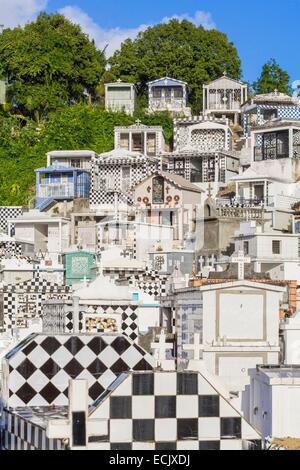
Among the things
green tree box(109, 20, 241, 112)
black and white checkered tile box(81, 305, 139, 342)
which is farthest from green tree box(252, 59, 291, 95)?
black and white checkered tile box(81, 305, 139, 342)

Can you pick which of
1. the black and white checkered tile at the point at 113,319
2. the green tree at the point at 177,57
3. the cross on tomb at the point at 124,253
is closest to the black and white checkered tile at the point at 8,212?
the cross on tomb at the point at 124,253

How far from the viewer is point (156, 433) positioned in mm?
11312

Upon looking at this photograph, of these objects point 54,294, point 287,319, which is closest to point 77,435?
point 287,319

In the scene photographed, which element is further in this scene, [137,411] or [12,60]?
[12,60]

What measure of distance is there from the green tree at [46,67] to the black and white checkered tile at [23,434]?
52.0 meters

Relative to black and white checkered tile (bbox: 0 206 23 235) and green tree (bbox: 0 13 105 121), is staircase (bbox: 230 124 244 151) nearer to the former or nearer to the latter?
green tree (bbox: 0 13 105 121)

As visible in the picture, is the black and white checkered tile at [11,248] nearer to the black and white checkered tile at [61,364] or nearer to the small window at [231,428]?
the black and white checkered tile at [61,364]

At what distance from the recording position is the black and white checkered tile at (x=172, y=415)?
11.2m

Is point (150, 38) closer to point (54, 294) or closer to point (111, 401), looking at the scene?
point (54, 294)

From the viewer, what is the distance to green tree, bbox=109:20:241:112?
67625mm

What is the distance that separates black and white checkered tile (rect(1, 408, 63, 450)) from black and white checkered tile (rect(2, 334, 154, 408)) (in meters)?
0.83

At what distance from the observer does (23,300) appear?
3606 cm

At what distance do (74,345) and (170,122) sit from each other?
48.0 metres
